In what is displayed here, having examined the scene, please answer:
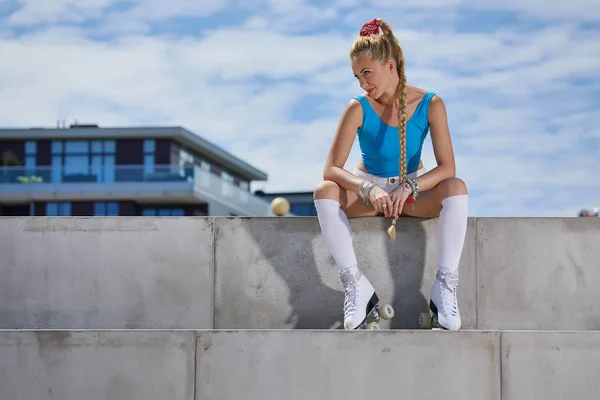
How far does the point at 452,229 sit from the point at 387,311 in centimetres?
72

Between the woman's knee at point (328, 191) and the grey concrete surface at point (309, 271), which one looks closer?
the woman's knee at point (328, 191)

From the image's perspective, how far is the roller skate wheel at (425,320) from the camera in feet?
23.6

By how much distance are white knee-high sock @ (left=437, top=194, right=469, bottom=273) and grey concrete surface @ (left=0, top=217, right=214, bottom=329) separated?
5.48 ft

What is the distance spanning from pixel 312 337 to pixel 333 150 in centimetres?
136

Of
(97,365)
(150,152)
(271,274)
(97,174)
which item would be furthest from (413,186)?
(150,152)

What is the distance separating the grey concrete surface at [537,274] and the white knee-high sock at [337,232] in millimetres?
1161

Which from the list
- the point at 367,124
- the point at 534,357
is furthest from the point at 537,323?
the point at 367,124

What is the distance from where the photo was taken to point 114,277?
25.5ft

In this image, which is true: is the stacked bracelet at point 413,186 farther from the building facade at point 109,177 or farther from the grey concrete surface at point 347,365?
the building facade at point 109,177

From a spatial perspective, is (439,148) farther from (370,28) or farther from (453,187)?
(370,28)

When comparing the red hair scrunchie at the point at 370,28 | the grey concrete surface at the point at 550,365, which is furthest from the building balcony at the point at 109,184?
the grey concrete surface at the point at 550,365

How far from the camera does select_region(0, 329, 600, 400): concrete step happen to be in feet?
20.7

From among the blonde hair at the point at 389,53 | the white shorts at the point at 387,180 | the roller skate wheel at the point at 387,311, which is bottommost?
the roller skate wheel at the point at 387,311

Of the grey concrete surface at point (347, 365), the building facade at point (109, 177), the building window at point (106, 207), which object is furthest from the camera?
the building window at point (106, 207)
